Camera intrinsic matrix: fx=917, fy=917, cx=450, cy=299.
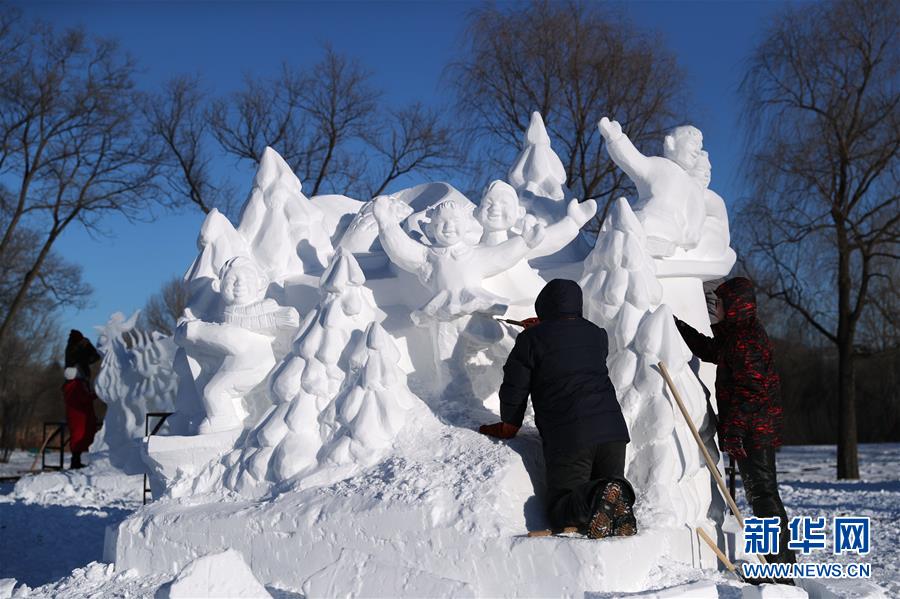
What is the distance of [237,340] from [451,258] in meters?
1.36

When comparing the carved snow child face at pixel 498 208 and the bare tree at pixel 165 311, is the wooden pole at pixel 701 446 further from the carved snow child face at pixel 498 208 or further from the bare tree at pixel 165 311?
the bare tree at pixel 165 311

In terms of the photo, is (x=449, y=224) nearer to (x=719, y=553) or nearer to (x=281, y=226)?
(x=281, y=226)

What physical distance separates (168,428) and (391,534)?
2.47 metres

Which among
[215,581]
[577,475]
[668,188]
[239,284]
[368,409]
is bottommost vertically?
[215,581]

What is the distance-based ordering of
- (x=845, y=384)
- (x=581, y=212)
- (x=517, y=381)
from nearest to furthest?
(x=517, y=381)
(x=581, y=212)
(x=845, y=384)

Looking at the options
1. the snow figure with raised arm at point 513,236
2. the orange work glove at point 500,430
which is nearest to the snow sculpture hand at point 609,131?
the snow figure with raised arm at point 513,236

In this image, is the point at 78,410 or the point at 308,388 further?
the point at 78,410

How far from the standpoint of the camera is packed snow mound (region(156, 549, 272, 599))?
3934 mm

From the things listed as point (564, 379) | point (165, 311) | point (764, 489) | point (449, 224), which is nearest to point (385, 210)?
point (449, 224)

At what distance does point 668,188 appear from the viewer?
558 centimetres

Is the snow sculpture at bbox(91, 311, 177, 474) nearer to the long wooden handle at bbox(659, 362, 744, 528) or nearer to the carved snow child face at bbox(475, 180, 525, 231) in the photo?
the carved snow child face at bbox(475, 180, 525, 231)

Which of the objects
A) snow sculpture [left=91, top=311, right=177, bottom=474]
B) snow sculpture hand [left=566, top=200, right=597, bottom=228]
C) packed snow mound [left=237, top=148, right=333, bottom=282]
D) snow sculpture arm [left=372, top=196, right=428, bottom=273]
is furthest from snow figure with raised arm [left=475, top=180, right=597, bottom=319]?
snow sculpture [left=91, top=311, right=177, bottom=474]

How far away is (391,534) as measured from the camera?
166 inches

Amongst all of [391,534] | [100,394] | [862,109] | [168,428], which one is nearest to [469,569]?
[391,534]
